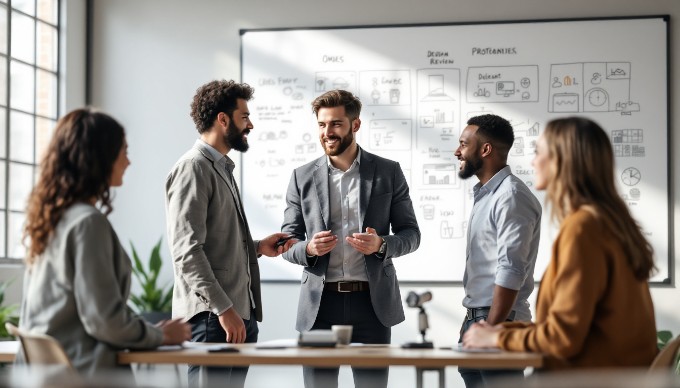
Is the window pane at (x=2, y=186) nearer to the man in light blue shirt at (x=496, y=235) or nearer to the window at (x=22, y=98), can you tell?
the window at (x=22, y=98)

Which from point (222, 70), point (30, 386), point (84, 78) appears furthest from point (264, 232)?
point (30, 386)

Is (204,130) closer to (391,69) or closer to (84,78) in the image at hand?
(391,69)

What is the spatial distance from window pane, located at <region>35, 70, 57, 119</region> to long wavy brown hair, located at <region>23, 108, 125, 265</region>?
3821mm

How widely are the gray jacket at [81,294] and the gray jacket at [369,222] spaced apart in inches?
59.1

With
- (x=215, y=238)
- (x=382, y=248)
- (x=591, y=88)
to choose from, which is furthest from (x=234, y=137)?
(x=591, y=88)

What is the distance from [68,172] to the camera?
2920 millimetres

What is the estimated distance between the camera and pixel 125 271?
2975mm

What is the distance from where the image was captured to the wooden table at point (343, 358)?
281 centimetres

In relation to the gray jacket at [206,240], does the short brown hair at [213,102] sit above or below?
above

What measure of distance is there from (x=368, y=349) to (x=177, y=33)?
4219mm

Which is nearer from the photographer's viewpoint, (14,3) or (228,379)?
(228,379)

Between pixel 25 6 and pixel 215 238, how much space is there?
324 centimetres

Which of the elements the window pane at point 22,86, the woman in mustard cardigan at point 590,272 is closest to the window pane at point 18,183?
the window pane at point 22,86

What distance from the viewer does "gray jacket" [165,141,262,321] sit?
12.5 feet
